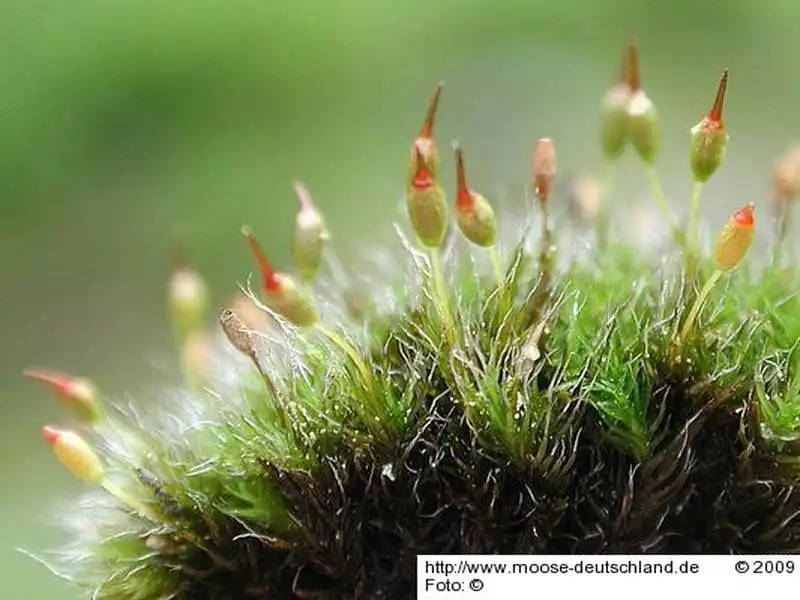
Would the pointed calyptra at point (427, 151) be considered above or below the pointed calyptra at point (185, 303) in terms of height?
below

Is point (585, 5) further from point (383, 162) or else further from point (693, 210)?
point (693, 210)

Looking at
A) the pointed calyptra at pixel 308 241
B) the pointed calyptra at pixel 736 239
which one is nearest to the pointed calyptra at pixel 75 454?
the pointed calyptra at pixel 308 241

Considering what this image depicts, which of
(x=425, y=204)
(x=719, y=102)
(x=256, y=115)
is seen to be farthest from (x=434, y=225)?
(x=256, y=115)

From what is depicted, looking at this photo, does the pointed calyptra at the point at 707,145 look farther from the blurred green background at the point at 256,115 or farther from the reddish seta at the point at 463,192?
the blurred green background at the point at 256,115

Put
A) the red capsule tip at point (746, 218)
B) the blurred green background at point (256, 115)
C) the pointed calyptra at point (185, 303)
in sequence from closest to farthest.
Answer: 1. the red capsule tip at point (746, 218)
2. the pointed calyptra at point (185, 303)
3. the blurred green background at point (256, 115)

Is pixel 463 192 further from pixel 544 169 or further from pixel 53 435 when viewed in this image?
pixel 53 435

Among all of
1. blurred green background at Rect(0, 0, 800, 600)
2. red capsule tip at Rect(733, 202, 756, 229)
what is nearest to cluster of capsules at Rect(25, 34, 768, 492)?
red capsule tip at Rect(733, 202, 756, 229)
